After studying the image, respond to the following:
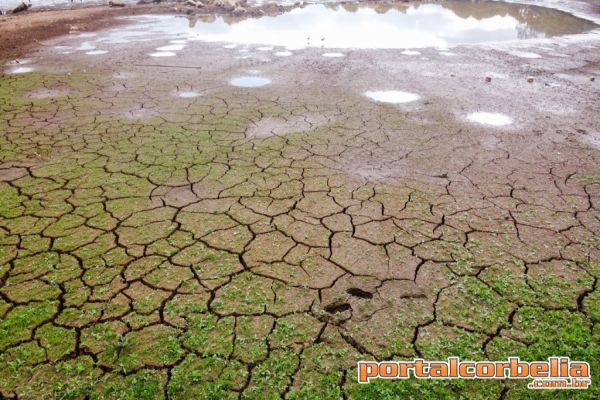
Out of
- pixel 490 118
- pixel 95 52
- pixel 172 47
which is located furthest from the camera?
pixel 172 47

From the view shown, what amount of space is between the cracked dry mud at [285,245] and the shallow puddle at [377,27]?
686 cm

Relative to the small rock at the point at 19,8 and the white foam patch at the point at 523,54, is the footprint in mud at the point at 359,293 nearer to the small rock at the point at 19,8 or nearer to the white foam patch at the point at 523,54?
the white foam patch at the point at 523,54

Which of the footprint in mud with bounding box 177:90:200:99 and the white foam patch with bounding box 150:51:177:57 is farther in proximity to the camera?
the white foam patch with bounding box 150:51:177:57

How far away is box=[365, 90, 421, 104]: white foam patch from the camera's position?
682cm

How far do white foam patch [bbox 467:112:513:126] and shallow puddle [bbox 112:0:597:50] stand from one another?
5.96 m

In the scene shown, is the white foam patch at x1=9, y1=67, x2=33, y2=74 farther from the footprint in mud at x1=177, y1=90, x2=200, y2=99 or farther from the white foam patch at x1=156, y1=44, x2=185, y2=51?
the footprint in mud at x1=177, y1=90, x2=200, y2=99

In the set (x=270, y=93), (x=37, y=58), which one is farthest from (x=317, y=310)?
(x=37, y=58)

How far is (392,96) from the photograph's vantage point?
704 centimetres

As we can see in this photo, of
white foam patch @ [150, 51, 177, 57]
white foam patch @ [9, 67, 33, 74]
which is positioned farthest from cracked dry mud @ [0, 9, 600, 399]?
white foam patch @ [150, 51, 177, 57]

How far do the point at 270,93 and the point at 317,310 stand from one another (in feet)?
17.7

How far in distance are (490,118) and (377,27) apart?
33.2ft

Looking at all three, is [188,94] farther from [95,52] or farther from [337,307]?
[337,307]

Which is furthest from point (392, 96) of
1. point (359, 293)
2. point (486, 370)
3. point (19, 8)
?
point (19, 8)

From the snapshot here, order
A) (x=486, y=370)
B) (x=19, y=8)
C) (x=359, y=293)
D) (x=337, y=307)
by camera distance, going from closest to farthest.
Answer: (x=486, y=370)
(x=337, y=307)
(x=359, y=293)
(x=19, y=8)
